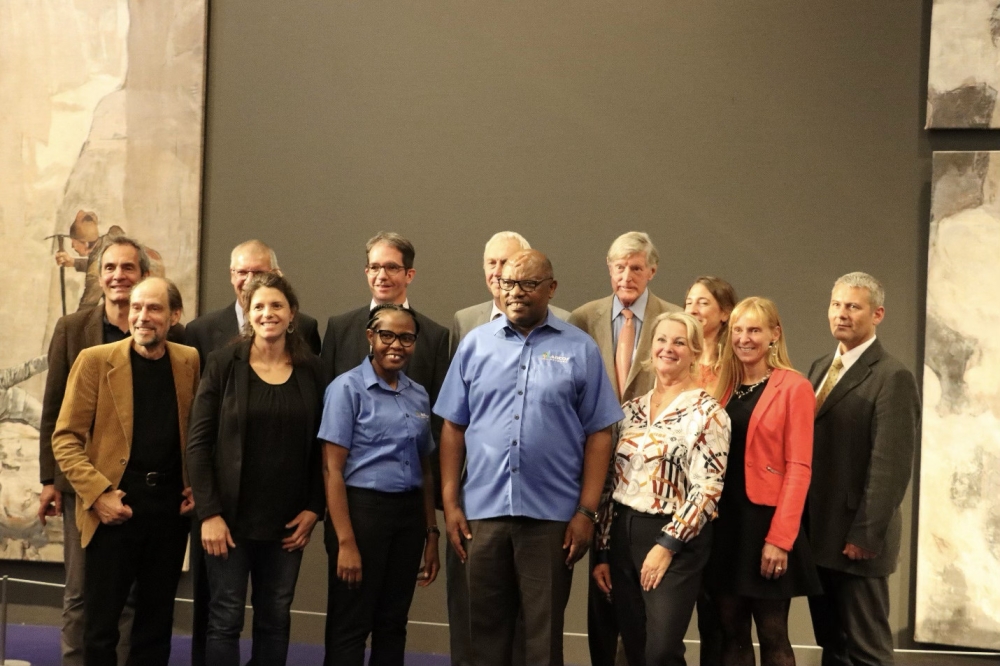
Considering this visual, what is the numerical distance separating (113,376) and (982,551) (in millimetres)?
3813

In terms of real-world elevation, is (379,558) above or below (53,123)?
below

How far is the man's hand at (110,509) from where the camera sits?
3.49m

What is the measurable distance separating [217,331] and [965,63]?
3562 millimetres

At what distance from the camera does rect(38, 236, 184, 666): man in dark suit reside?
154 inches

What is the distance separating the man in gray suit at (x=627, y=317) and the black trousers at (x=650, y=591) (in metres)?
0.54

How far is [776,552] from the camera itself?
3416 mm

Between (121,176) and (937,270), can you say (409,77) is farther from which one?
(937,270)

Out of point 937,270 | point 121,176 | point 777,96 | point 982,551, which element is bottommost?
point 982,551

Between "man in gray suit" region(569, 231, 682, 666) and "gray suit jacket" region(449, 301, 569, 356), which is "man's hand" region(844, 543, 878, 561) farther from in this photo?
"gray suit jacket" region(449, 301, 569, 356)

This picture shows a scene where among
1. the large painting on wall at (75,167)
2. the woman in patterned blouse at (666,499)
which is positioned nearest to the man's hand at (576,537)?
the woman in patterned blouse at (666,499)

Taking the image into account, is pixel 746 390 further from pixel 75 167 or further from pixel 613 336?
pixel 75 167

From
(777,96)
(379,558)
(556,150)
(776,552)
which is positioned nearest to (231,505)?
(379,558)

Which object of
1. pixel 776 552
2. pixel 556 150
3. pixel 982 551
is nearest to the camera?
pixel 776 552

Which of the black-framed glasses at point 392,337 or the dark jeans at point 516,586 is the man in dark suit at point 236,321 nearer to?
the black-framed glasses at point 392,337
